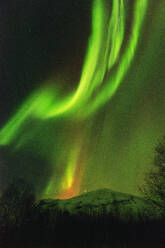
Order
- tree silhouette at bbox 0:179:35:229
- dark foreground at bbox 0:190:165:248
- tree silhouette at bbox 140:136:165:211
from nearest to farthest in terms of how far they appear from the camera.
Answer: dark foreground at bbox 0:190:165:248, tree silhouette at bbox 0:179:35:229, tree silhouette at bbox 140:136:165:211

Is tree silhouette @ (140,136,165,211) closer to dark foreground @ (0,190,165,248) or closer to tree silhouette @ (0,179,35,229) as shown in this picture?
dark foreground @ (0,190,165,248)

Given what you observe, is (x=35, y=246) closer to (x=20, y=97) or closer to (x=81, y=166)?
(x=81, y=166)

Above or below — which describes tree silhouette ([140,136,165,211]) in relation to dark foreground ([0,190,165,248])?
above

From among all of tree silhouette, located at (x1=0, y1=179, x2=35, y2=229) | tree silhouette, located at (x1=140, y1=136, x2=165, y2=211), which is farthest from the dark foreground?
tree silhouette, located at (x1=140, y1=136, x2=165, y2=211)

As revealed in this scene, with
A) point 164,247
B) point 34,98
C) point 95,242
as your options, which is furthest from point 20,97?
point 164,247

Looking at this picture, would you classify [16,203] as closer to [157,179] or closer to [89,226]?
[89,226]

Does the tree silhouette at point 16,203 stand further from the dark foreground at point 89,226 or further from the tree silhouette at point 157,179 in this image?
the tree silhouette at point 157,179

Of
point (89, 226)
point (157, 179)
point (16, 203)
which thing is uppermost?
point (157, 179)

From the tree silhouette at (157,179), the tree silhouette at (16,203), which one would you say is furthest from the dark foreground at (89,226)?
the tree silhouette at (157,179)

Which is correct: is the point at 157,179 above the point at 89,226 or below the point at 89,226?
above

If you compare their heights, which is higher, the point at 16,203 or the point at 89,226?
the point at 16,203

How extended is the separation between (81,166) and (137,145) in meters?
1.94

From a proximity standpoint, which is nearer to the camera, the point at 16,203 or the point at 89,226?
the point at 89,226

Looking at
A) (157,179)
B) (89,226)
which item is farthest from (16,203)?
(157,179)
